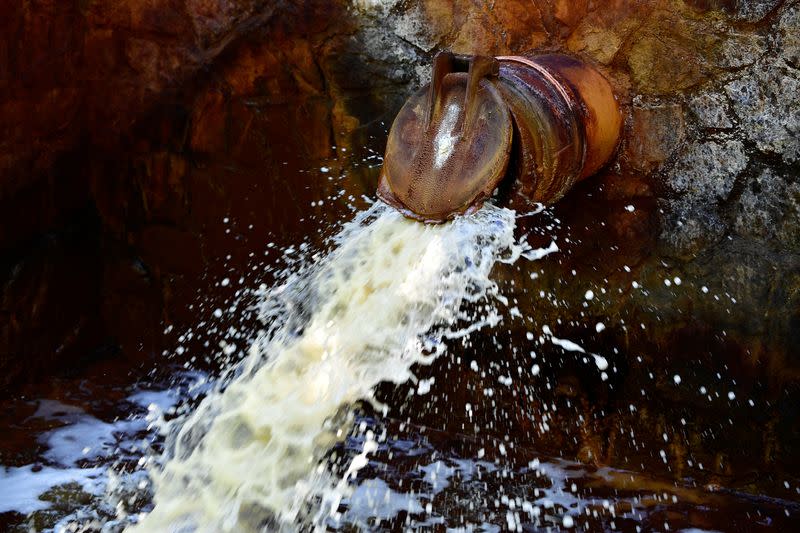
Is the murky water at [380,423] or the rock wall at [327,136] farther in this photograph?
the rock wall at [327,136]

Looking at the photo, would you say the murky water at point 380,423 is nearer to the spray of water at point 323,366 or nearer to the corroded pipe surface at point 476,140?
Result: the spray of water at point 323,366

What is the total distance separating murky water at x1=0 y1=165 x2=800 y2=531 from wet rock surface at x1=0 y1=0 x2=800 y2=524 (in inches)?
2.4

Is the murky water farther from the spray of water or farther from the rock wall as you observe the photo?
the rock wall

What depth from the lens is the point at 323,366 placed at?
288cm

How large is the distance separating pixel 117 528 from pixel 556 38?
2.39 m

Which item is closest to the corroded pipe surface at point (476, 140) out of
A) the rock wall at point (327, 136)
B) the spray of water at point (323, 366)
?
the spray of water at point (323, 366)

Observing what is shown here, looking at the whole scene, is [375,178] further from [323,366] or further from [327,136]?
[323,366]

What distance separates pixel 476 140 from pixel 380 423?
1.54 meters

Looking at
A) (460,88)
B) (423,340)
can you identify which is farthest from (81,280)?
(460,88)

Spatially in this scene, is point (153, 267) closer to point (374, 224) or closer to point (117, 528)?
point (374, 224)

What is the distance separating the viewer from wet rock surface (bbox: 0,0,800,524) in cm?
262

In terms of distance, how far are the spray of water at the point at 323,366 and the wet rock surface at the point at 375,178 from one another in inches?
10.9

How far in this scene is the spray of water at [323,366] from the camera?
2484 millimetres

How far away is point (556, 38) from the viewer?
2.82m
